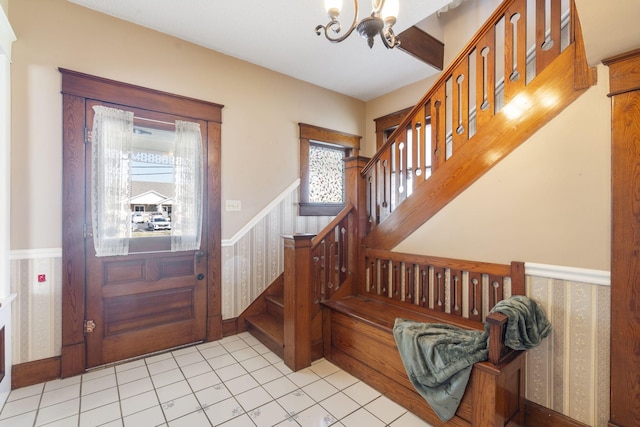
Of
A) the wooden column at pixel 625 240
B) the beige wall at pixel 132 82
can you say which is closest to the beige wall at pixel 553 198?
the wooden column at pixel 625 240

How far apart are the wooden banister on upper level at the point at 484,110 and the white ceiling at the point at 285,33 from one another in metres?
0.70

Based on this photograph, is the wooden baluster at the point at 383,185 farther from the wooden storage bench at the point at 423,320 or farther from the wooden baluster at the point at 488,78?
the wooden baluster at the point at 488,78

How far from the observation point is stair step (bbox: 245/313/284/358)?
2.72 meters

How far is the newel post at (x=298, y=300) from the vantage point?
241 centimetres

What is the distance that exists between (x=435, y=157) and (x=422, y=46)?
5.11 ft

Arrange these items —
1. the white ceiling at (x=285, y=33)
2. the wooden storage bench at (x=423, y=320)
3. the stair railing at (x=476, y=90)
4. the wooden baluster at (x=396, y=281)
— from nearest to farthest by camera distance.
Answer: the wooden storage bench at (x=423, y=320), the stair railing at (x=476, y=90), the white ceiling at (x=285, y=33), the wooden baluster at (x=396, y=281)

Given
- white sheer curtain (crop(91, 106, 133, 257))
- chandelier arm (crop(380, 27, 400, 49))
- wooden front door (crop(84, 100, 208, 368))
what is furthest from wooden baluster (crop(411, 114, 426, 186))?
white sheer curtain (crop(91, 106, 133, 257))

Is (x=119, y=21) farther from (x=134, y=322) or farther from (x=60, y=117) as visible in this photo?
(x=134, y=322)

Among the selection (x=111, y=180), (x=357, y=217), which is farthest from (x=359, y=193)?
(x=111, y=180)

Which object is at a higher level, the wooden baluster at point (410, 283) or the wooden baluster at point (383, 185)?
the wooden baluster at point (383, 185)

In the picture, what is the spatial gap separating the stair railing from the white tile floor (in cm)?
149

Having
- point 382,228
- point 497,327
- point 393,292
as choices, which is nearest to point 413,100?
point 382,228

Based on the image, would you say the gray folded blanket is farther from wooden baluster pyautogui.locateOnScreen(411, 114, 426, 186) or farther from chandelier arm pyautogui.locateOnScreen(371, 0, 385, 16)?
chandelier arm pyautogui.locateOnScreen(371, 0, 385, 16)

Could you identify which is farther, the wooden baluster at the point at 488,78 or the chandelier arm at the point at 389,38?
the wooden baluster at the point at 488,78
